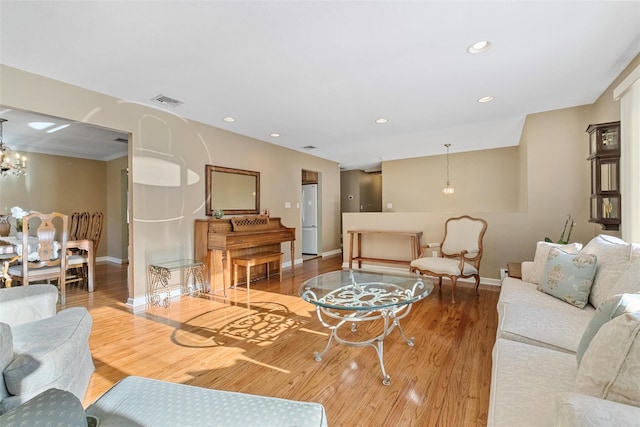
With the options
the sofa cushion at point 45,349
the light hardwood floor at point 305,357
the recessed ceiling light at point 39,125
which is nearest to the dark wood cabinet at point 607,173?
the light hardwood floor at point 305,357

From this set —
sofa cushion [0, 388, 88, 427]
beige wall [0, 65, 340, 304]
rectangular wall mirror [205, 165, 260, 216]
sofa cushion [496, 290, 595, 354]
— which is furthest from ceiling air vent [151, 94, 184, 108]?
sofa cushion [496, 290, 595, 354]

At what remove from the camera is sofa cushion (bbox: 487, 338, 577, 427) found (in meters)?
0.99

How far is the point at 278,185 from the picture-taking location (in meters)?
5.52

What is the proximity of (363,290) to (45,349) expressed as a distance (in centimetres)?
205

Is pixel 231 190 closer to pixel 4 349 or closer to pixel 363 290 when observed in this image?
pixel 363 290

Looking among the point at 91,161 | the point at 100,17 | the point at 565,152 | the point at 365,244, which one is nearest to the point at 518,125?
the point at 565,152

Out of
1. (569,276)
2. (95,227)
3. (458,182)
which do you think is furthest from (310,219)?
(569,276)

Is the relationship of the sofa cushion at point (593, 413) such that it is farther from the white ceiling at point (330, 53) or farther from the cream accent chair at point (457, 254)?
the cream accent chair at point (457, 254)

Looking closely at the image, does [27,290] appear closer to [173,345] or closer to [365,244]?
[173,345]

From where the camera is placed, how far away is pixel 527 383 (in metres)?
1.16

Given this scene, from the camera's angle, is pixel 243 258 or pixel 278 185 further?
pixel 278 185

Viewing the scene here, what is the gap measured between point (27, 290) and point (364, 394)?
89.3 inches

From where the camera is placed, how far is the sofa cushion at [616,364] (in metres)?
0.77

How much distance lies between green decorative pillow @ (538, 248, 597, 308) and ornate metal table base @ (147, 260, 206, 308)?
3.71 m
